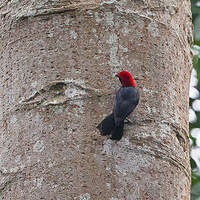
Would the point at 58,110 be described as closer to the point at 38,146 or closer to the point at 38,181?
the point at 38,146

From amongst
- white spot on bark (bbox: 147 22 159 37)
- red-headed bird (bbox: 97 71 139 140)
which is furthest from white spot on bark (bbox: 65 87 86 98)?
white spot on bark (bbox: 147 22 159 37)

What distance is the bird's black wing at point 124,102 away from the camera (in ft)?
5.02

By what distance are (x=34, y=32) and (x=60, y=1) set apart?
17 cm

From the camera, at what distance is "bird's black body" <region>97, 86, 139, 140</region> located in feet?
4.97

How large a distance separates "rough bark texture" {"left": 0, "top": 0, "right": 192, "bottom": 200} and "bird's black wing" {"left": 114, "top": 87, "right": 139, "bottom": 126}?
5cm

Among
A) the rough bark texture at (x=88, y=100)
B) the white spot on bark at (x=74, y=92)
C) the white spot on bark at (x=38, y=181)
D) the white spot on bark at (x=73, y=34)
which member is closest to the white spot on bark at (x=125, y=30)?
the rough bark texture at (x=88, y=100)

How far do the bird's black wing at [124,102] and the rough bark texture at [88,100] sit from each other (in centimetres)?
5

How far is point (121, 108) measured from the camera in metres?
1.56

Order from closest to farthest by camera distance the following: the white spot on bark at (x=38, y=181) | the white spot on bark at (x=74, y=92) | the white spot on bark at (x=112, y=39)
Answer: the white spot on bark at (x=38, y=181) < the white spot on bark at (x=74, y=92) < the white spot on bark at (x=112, y=39)

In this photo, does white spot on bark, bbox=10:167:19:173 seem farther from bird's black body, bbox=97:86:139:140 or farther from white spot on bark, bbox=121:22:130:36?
white spot on bark, bbox=121:22:130:36

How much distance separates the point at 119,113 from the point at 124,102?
46 mm

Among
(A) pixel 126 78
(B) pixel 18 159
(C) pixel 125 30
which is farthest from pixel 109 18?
(B) pixel 18 159

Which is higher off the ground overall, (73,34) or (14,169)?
(73,34)

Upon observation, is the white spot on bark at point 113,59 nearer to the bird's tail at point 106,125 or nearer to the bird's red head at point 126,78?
the bird's red head at point 126,78
